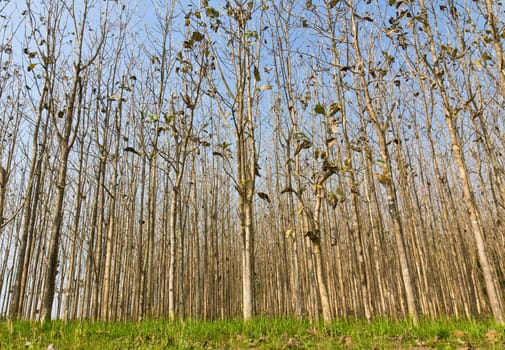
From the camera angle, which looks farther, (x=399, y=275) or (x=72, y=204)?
(x=72, y=204)

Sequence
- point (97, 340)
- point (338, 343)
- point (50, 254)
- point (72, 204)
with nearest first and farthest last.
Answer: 1. point (338, 343)
2. point (97, 340)
3. point (50, 254)
4. point (72, 204)

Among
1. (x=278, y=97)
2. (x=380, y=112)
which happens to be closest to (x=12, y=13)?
(x=278, y=97)

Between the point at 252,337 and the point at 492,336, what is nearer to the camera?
the point at 492,336

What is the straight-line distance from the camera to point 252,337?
3449 millimetres

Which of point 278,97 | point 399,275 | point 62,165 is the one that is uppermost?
point 278,97

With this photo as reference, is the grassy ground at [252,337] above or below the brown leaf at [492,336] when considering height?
above

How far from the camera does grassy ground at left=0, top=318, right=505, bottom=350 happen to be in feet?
9.99

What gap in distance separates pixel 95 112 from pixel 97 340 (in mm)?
4494

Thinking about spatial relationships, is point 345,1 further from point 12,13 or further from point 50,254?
point 12,13

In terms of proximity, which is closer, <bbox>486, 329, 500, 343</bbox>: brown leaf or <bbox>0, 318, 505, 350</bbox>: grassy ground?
<bbox>0, 318, 505, 350</bbox>: grassy ground

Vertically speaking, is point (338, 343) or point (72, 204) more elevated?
point (72, 204)

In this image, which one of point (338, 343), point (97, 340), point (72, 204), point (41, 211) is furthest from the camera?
point (72, 204)

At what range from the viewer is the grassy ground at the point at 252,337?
9.99 ft

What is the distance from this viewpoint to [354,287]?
32.2 feet
